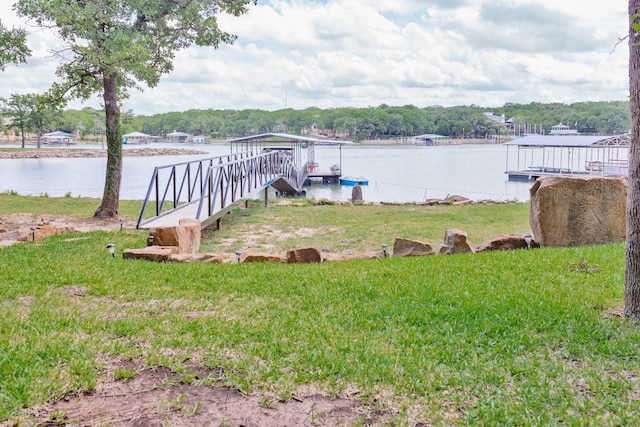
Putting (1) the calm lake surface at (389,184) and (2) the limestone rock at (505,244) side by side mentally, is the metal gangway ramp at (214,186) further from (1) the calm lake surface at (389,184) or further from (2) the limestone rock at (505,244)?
(1) the calm lake surface at (389,184)

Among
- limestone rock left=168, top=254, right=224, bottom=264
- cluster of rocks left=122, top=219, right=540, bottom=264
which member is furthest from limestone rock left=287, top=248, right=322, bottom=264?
limestone rock left=168, top=254, right=224, bottom=264

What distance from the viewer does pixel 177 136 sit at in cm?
8538

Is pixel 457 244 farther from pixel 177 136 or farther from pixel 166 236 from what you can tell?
pixel 177 136

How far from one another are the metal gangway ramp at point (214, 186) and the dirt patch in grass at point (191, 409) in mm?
6518

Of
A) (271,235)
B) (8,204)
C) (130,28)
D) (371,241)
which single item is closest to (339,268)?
(371,241)

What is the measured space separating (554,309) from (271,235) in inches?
298

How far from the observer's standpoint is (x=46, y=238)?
8102 millimetres

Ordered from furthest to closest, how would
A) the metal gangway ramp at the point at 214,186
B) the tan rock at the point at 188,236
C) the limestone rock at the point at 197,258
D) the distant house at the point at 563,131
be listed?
the distant house at the point at 563,131, the metal gangway ramp at the point at 214,186, the tan rock at the point at 188,236, the limestone rock at the point at 197,258

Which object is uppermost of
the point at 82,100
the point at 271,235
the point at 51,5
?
the point at 51,5

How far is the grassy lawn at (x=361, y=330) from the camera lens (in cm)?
288

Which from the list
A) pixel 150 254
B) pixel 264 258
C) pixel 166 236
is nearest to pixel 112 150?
pixel 166 236

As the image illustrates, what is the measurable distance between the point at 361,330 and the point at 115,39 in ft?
29.0

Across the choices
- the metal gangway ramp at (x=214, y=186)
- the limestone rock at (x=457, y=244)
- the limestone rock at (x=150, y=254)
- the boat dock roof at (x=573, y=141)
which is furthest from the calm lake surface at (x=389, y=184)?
the limestone rock at (x=150, y=254)

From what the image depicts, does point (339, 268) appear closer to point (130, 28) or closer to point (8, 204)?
point (130, 28)
